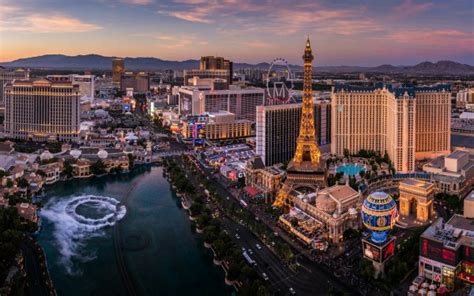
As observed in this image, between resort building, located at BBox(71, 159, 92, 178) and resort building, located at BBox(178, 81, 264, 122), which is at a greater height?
resort building, located at BBox(178, 81, 264, 122)

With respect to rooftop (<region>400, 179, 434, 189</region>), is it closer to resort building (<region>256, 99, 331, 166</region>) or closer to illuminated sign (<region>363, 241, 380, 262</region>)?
illuminated sign (<region>363, 241, 380, 262</region>)

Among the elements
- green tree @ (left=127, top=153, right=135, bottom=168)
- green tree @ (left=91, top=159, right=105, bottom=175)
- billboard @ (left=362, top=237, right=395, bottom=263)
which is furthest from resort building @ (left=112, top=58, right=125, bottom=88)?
billboard @ (left=362, top=237, right=395, bottom=263)

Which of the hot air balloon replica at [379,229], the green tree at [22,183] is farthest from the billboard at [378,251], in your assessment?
the green tree at [22,183]

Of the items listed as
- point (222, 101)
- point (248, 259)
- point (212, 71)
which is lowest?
point (248, 259)

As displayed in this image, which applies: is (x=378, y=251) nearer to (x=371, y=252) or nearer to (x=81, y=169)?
(x=371, y=252)

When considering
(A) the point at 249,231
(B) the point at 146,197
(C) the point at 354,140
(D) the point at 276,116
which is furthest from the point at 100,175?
(C) the point at 354,140

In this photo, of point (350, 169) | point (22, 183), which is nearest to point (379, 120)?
point (350, 169)
